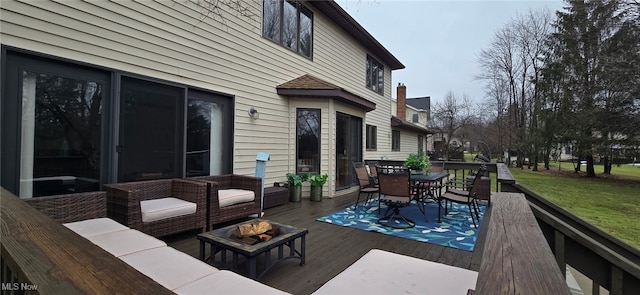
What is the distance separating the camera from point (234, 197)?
426cm

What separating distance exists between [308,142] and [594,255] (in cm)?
548

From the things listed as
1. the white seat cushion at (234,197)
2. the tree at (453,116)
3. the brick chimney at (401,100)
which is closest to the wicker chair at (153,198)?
the white seat cushion at (234,197)

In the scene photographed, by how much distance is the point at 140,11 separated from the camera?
158 inches

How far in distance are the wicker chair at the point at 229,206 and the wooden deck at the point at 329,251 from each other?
0.40 metres

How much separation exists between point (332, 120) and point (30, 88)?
5057 millimetres

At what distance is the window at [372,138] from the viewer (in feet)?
34.5

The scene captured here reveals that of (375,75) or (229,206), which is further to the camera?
(375,75)

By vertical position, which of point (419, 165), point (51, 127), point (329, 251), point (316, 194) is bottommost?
point (329, 251)

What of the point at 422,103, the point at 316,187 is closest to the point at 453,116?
the point at 422,103

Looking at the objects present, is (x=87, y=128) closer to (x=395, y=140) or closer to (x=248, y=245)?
(x=248, y=245)

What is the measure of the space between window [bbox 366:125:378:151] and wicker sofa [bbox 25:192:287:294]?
866 centimetres

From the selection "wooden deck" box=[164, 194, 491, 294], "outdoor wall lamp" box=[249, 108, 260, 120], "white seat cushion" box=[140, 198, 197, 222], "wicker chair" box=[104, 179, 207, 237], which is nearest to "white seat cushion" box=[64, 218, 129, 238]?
"wicker chair" box=[104, 179, 207, 237]

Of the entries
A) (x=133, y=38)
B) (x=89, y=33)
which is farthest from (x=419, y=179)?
(x=89, y=33)

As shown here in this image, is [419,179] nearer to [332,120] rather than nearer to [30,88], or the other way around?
[332,120]
